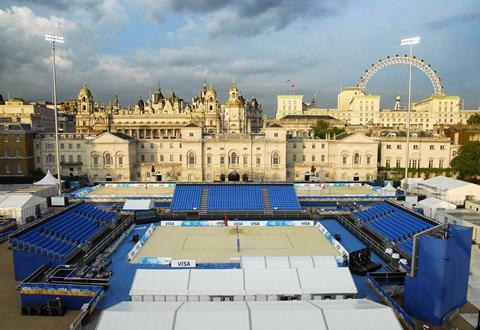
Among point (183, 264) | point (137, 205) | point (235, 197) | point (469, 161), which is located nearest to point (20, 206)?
point (137, 205)

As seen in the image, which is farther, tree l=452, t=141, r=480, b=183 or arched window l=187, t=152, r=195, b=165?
arched window l=187, t=152, r=195, b=165

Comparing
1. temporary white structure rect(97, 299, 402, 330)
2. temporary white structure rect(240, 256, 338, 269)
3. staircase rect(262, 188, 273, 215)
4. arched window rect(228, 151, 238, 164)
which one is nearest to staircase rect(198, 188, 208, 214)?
staircase rect(262, 188, 273, 215)

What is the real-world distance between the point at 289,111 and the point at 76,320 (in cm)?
14725

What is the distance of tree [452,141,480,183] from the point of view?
53688 millimetres

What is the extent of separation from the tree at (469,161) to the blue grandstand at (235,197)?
31260 mm

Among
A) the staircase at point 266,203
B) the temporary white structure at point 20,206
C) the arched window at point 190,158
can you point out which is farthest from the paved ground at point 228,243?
the arched window at point 190,158

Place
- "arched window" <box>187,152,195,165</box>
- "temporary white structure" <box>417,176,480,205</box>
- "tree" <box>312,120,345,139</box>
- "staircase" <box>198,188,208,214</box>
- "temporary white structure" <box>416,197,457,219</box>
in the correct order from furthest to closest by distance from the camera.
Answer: "tree" <box>312,120,345,139</box> < "arched window" <box>187,152,195,165</box> < "temporary white structure" <box>417,176,480,205</box> < "staircase" <box>198,188,208,214</box> < "temporary white structure" <box>416,197,457,219</box>

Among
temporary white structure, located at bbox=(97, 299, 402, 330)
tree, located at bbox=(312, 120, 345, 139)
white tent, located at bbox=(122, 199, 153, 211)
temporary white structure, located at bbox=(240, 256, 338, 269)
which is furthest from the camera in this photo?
tree, located at bbox=(312, 120, 345, 139)

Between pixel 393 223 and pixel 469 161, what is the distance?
1305 inches

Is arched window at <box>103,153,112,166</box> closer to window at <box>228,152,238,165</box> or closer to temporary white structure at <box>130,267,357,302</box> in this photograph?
window at <box>228,152,238,165</box>

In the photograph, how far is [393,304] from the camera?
17297 mm

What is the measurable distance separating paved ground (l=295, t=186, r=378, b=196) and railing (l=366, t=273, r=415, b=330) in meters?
23.8

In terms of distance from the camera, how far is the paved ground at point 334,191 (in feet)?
147

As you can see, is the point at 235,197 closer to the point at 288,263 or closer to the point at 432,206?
the point at 288,263
